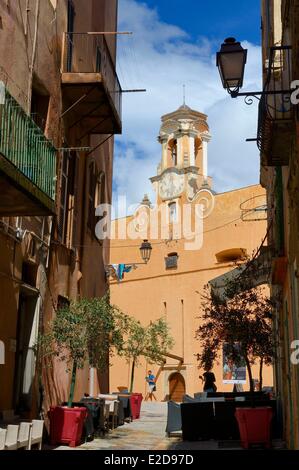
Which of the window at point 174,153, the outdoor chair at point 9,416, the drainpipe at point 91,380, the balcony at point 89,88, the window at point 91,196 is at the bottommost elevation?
the outdoor chair at point 9,416

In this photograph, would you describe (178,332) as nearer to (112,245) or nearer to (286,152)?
(112,245)

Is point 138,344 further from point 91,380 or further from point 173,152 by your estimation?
point 173,152

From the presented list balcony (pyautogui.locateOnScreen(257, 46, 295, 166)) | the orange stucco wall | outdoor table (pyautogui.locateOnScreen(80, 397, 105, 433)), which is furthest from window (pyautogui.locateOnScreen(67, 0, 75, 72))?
the orange stucco wall

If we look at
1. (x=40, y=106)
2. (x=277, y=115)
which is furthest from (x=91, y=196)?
(x=277, y=115)

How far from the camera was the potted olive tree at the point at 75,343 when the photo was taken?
37.7 ft

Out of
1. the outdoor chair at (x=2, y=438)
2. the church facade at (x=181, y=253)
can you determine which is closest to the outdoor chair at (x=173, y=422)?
the outdoor chair at (x=2, y=438)

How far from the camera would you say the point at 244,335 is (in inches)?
442

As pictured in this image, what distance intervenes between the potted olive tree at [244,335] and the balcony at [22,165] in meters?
3.69

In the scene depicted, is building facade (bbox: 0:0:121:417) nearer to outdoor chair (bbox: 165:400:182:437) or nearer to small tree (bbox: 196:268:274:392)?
outdoor chair (bbox: 165:400:182:437)

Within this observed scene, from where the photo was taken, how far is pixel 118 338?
42.6 feet

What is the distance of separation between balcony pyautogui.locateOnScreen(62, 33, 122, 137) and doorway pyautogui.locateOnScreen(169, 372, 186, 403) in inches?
757

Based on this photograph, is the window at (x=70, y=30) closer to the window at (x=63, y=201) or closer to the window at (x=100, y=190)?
the window at (x=63, y=201)

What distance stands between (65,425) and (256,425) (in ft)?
10.7

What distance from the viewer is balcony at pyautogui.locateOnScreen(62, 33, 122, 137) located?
45.3ft
